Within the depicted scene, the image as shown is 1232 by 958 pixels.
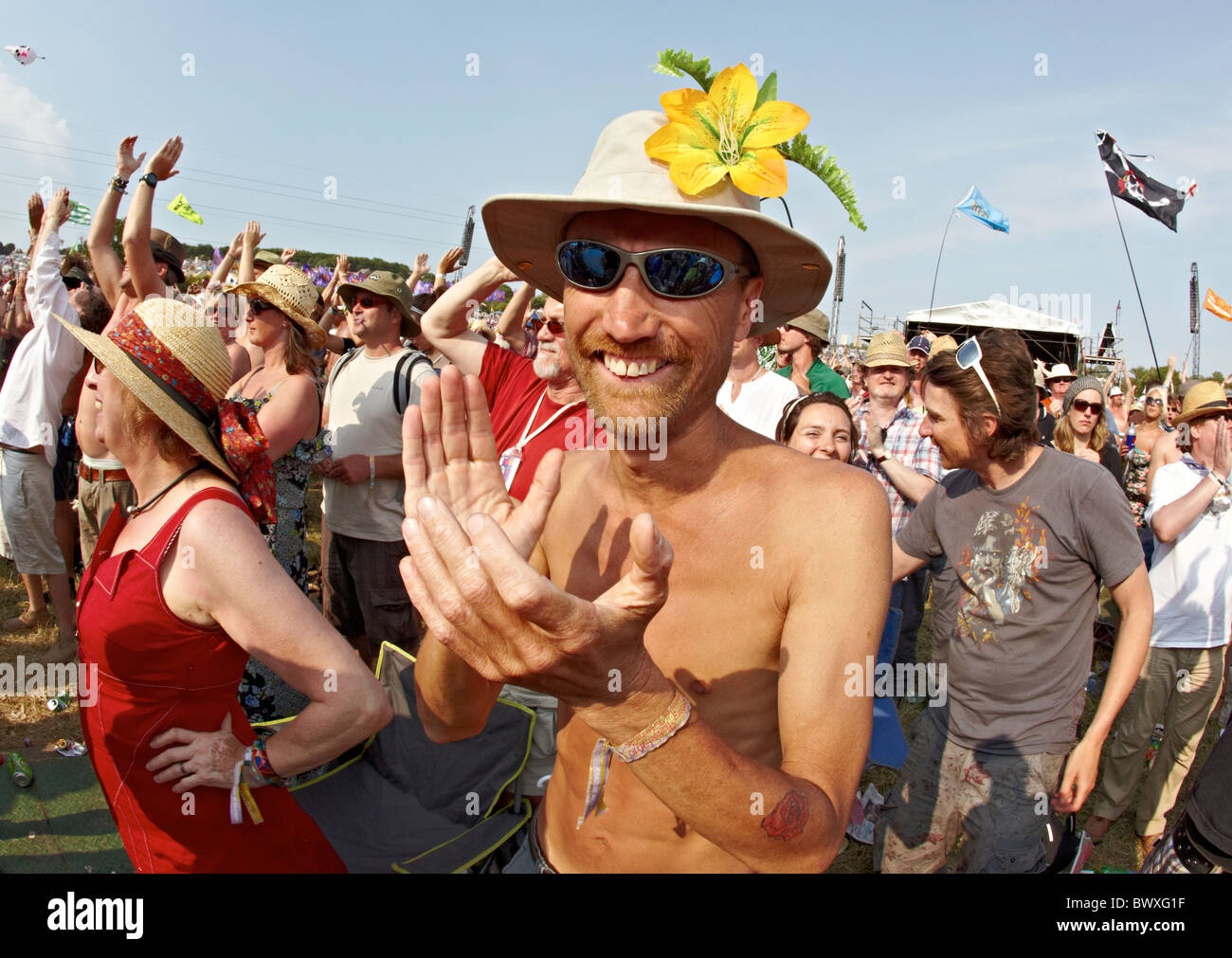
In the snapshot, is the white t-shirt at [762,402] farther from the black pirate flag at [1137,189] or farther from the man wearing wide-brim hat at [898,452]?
the black pirate flag at [1137,189]

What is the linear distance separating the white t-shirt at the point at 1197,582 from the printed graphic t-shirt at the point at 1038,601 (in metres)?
1.77

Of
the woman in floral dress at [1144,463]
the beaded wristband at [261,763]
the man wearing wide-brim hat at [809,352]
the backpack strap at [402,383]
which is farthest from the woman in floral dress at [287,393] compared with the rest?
the woman in floral dress at [1144,463]

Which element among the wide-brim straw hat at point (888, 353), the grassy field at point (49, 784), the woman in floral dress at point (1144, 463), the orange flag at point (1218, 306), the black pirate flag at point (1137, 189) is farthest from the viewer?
the orange flag at point (1218, 306)

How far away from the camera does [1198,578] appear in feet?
14.5

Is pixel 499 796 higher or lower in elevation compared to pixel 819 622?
lower

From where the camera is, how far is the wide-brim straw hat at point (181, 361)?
2297 millimetres

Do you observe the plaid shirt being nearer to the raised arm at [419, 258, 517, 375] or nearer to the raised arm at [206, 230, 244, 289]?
the raised arm at [419, 258, 517, 375]

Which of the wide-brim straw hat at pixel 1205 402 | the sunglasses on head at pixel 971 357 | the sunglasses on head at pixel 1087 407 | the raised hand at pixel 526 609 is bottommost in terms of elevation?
the raised hand at pixel 526 609

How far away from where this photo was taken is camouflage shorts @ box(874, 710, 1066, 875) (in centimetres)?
290

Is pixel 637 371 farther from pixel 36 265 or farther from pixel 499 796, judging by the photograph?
pixel 36 265

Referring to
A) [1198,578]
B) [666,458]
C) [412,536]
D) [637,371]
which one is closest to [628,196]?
[637,371]

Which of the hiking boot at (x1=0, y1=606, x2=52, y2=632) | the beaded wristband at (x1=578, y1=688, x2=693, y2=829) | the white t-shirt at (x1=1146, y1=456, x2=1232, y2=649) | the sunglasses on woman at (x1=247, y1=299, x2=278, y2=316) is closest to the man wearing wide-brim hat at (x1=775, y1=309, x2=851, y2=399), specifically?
the white t-shirt at (x1=1146, y1=456, x2=1232, y2=649)

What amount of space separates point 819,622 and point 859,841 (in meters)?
3.55

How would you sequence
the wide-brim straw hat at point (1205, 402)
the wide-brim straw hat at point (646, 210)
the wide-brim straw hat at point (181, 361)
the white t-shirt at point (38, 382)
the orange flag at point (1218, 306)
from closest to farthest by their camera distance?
1. the wide-brim straw hat at point (646, 210)
2. the wide-brim straw hat at point (181, 361)
3. the wide-brim straw hat at point (1205, 402)
4. the white t-shirt at point (38, 382)
5. the orange flag at point (1218, 306)
